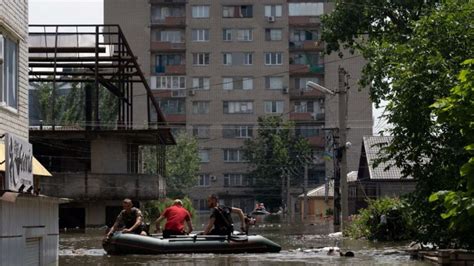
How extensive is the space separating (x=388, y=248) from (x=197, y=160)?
68.9 m

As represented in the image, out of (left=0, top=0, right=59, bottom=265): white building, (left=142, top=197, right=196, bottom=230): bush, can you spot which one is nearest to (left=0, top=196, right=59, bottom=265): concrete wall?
(left=0, top=0, right=59, bottom=265): white building

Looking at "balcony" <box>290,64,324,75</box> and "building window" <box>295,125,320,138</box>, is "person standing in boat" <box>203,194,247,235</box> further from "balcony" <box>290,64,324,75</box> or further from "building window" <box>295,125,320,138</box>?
"building window" <box>295,125,320,138</box>

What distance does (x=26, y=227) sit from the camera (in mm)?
15758

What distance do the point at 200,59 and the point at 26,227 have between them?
88.6m

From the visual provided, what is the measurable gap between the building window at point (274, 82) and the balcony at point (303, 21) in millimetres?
6165

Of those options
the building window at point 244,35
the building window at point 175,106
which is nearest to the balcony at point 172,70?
the building window at point 175,106

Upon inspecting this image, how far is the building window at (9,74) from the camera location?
1650 cm

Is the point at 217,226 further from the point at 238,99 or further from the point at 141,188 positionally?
the point at 238,99

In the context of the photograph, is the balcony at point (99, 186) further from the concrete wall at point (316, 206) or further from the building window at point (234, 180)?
the building window at point (234, 180)

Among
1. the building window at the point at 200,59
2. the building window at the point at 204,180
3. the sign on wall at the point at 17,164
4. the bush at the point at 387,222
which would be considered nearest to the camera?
the sign on wall at the point at 17,164

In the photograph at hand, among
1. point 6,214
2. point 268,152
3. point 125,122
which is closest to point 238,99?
point 268,152

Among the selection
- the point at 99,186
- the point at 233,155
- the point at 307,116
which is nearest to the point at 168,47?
the point at 233,155

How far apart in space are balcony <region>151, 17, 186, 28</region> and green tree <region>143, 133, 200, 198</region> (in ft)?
46.8

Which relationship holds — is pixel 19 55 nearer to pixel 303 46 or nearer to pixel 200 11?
pixel 303 46
